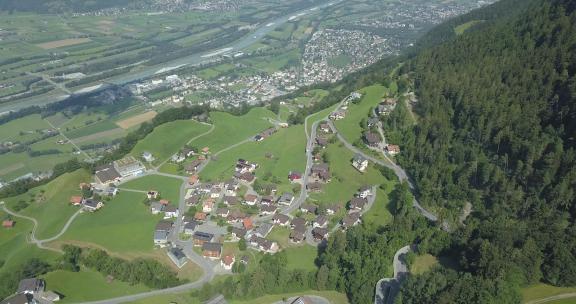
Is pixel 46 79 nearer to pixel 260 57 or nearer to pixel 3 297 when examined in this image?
pixel 260 57

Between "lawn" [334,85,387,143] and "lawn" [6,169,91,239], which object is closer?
"lawn" [6,169,91,239]

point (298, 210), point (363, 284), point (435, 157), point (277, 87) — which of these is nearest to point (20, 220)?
point (298, 210)

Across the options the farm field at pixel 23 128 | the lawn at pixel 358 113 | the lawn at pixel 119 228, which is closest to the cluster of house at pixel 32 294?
the lawn at pixel 119 228

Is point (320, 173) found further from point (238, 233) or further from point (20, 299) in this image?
point (20, 299)

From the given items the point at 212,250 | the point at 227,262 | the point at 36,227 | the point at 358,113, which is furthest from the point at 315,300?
the point at 358,113

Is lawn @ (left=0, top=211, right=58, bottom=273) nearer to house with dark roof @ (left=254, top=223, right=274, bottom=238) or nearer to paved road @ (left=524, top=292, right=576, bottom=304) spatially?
house with dark roof @ (left=254, top=223, right=274, bottom=238)

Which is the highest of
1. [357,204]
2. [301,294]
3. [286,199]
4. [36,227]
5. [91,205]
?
[357,204]

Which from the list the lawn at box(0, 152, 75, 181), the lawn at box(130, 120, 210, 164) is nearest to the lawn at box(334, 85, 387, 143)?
the lawn at box(130, 120, 210, 164)
